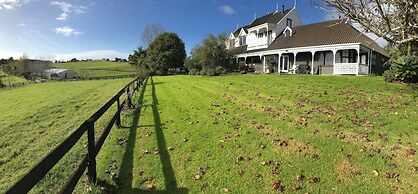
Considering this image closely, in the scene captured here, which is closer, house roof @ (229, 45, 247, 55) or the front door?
the front door

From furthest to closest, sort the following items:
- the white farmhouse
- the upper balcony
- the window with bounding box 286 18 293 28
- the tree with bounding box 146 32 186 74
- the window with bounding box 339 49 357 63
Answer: the tree with bounding box 146 32 186 74, the window with bounding box 286 18 293 28, the upper balcony, the window with bounding box 339 49 357 63, the white farmhouse

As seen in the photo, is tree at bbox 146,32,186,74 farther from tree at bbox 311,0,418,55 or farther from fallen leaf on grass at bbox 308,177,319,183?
fallen leaf on grass at bbox 308,177,319,183

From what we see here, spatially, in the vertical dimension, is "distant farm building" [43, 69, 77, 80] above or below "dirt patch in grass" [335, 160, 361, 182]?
above

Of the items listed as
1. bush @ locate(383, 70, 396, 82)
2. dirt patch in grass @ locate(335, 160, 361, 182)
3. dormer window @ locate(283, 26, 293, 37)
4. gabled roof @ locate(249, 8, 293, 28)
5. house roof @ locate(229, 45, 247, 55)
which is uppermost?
gabled roof @ locate(249, 8, 293, 28)

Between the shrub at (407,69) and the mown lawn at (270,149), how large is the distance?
476 cm

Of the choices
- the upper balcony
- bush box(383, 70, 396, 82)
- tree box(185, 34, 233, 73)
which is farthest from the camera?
the upper balcony

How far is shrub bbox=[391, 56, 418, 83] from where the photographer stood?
1540 cm

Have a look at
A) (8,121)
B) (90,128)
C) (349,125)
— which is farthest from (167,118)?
(8,121)

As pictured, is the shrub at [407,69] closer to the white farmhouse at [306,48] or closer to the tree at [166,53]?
the white farmhouse at [306,48]

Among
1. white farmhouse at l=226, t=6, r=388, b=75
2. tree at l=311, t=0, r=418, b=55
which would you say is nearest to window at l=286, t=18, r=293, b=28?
white farmhouse at l=226, t=6, r=388, b=75

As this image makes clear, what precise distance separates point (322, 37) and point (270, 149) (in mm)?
25372

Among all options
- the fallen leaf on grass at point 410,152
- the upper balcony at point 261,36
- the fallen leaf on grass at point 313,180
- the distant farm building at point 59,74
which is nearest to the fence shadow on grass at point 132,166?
the fallen leaf on grass at point 313,180

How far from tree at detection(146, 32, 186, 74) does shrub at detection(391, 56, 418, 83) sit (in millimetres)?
41054

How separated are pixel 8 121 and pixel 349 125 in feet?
47.4
